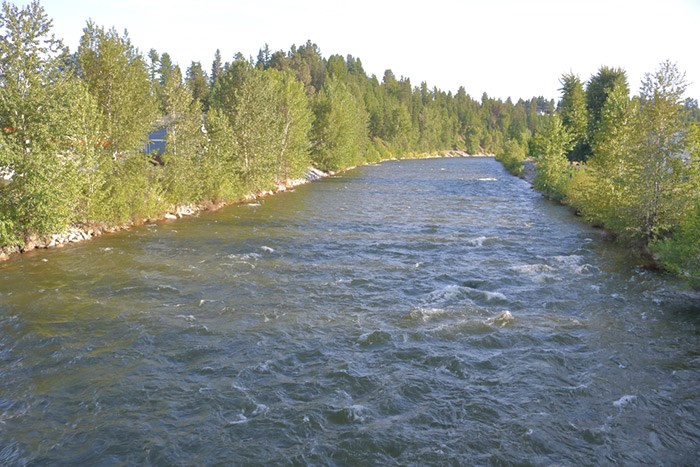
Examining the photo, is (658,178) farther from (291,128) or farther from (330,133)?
(330,133)

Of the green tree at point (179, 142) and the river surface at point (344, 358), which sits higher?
the green tree at point (179, 142)

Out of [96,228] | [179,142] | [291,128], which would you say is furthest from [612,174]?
[291,128]

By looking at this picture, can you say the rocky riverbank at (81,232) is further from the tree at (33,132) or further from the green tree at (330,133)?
the green tree at (330,133)

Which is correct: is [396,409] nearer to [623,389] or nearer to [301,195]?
[623,389]

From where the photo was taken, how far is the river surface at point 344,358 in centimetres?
1095

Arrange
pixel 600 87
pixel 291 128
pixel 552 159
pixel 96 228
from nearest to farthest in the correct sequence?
pixel 96 228
pixel 552 159
pixel 291 128
pixel 600 87

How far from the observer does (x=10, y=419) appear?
11.7 meters

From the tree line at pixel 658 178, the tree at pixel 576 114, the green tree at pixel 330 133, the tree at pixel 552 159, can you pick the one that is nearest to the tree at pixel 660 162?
the tree line at pixel 658 178

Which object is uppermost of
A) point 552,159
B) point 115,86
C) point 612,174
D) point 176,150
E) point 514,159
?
point 115,86

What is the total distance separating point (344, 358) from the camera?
48.9 ft

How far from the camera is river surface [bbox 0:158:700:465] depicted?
35.9ft

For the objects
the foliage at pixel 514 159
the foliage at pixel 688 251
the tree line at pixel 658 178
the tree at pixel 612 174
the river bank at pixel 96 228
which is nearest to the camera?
the foliage at pixel 688 251

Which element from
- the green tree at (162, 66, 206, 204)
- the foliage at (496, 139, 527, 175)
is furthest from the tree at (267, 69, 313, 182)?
the foliage at (496, 139, 527, 175)

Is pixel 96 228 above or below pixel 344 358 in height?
above
